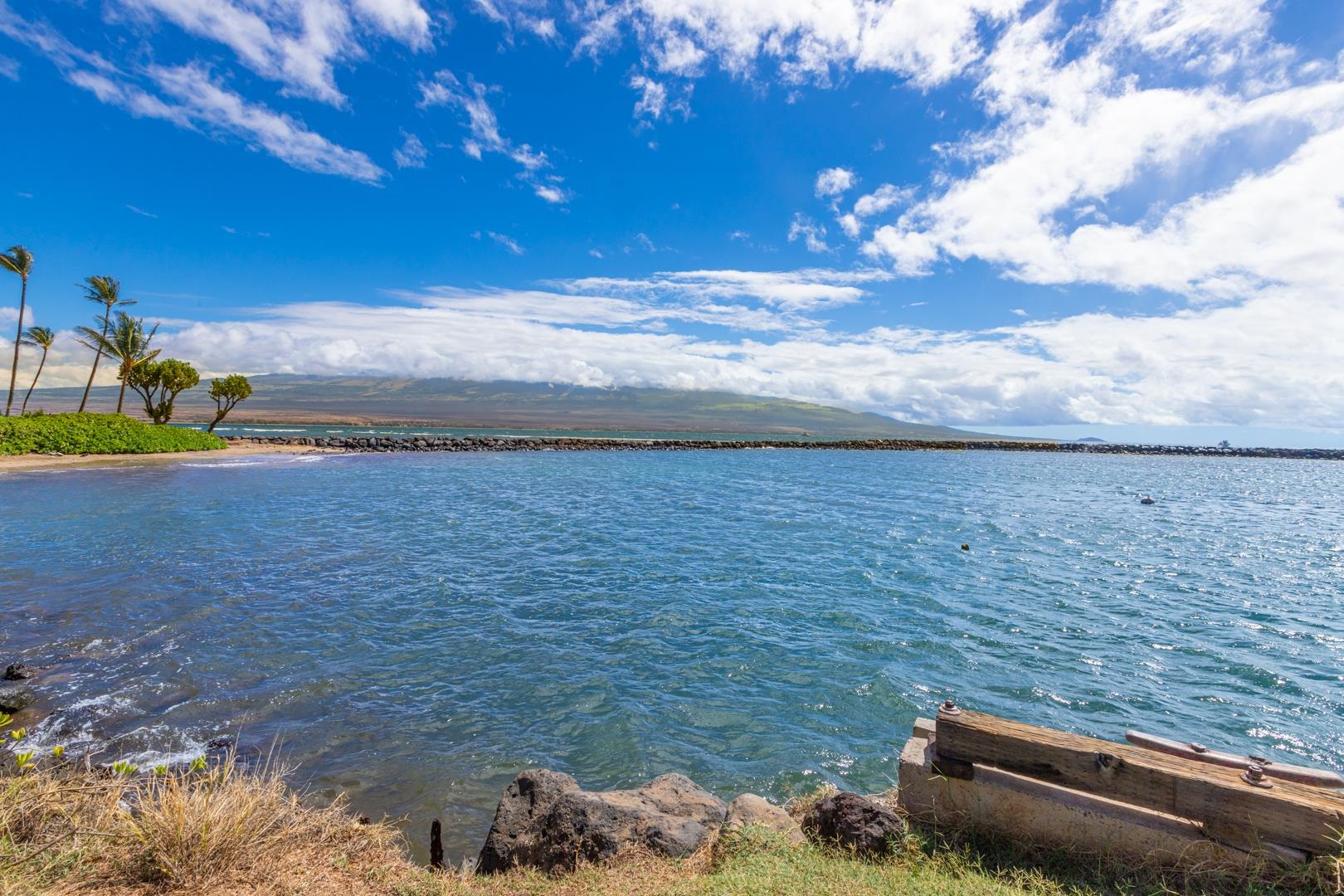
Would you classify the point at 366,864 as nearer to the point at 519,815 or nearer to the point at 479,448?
the point at 519,815

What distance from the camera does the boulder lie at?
534cm

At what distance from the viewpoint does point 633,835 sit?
536 cm

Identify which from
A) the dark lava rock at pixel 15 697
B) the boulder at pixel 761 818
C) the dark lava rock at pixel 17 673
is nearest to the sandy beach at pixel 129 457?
the dark lava rock at pixel 17 673

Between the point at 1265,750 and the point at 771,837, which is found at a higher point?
the point at 771,837

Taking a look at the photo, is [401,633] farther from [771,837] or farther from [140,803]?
[771,837]

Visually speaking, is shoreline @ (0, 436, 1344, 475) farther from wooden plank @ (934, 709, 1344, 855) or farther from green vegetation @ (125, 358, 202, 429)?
wooden plank @ (934, 709, 1344, 855)

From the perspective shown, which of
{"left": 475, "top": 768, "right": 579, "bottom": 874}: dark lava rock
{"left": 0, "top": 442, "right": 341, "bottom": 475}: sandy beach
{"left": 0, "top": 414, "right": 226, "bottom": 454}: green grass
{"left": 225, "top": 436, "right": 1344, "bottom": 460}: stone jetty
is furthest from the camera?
{"left": 225, "top": 436, "right": 1344, "bottom": 460}: stone jetty

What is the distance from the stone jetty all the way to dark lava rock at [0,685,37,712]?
55318 millimetres

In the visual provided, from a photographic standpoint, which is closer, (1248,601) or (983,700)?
(983,700)

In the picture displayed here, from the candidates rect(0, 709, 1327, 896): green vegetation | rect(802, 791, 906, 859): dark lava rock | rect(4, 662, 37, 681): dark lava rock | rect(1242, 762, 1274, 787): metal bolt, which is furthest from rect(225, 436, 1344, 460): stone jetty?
rect(1242, 762, 1274, 787): metal bolt

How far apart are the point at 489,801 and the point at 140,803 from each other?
10.9ft

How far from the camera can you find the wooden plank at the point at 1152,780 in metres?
4.10

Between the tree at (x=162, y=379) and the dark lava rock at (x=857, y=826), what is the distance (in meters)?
64.4

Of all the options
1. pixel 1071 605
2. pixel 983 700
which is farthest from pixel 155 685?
pixel 1071 605
